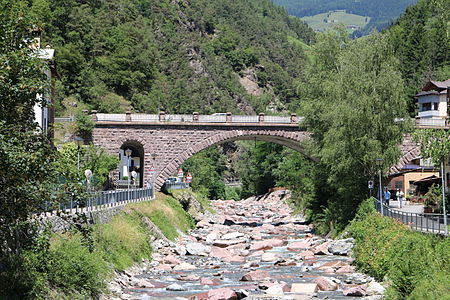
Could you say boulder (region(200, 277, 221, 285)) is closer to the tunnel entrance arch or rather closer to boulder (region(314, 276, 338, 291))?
boulder (region(314, 276, 338, 291))

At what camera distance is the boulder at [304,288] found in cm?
2997

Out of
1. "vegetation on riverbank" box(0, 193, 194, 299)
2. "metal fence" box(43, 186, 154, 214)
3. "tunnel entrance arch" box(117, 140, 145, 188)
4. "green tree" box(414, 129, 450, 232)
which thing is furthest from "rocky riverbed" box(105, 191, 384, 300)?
"tunnel entrance arch" box(117, 140, 145, 188)

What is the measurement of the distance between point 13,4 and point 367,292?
18147 millimetres

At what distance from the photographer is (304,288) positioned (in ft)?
100

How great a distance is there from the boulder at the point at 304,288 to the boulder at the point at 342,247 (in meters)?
11.5

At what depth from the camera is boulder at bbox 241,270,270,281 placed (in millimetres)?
34156

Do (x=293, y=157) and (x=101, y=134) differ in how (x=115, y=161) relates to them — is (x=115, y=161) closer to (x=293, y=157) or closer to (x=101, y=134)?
(x=101, y=134)

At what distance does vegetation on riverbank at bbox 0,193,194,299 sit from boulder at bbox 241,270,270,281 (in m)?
5.88

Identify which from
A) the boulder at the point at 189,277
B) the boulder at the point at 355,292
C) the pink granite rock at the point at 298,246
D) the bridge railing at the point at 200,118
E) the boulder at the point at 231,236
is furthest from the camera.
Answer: the bridge railing at the point at 200,118

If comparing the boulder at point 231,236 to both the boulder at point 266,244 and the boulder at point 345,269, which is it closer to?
the boulder at point 266,244

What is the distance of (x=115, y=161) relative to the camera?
62.2 m

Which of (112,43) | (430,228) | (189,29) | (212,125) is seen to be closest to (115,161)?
(212,125)

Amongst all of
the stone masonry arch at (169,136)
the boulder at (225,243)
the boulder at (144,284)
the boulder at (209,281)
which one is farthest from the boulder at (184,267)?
the stone masonry arch at (169,136)

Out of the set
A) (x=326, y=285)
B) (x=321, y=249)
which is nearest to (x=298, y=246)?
(x=321, y=249)
